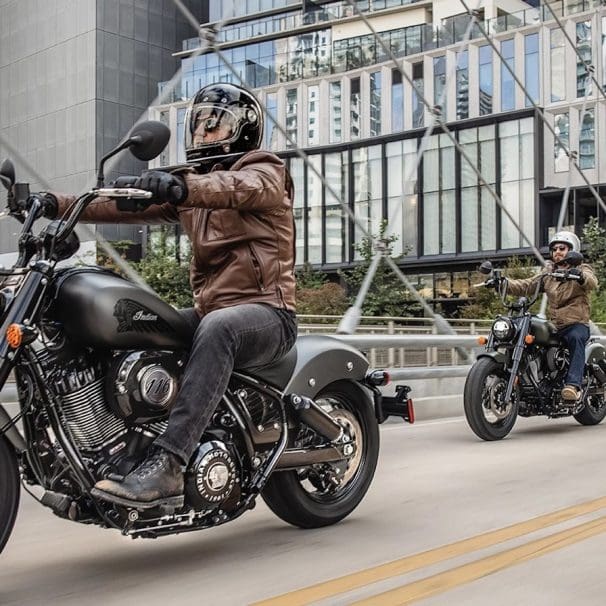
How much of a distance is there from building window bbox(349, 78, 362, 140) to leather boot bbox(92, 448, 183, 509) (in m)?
47.2

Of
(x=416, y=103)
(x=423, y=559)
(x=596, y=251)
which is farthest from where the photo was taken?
(x=416, y=103)

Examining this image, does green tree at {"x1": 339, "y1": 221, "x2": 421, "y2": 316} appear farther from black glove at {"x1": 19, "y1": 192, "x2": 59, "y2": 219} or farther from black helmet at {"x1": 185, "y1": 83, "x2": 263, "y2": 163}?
black glove at {"x1": 19, "y1": 192, "x2": 59, "y2": 219}

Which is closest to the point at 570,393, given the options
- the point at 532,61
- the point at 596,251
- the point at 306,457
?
the point at 306,457

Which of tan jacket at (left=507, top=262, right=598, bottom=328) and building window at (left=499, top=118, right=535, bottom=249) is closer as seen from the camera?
tan jacket at (left=507, top=262, right=598, bottom=328)

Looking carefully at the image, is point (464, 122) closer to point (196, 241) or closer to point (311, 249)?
point (311, 249)

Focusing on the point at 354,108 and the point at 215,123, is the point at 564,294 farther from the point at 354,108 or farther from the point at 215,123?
the point at 354,108

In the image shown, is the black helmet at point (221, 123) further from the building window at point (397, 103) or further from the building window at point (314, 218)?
the building window at point (314, 218)

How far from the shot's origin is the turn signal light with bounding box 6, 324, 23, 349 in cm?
341

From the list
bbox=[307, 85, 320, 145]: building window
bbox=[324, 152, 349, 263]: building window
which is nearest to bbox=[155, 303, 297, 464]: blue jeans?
bbox=[324, 152, 349, 263]: building window

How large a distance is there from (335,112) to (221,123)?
46.6 m

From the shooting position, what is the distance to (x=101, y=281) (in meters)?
3.73

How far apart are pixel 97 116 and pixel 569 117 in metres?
33.9

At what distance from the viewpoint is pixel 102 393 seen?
3.74 meters

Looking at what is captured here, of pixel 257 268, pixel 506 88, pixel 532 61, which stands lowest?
pixel 257 268
